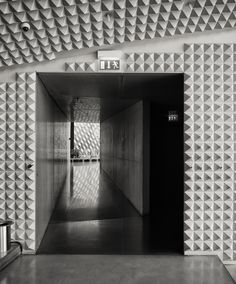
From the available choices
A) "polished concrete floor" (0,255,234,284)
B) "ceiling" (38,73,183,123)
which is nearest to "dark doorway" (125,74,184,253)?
"ceiling" (38,73,183,123)

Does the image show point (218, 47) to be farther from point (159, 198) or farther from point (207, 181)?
point (159, 198)

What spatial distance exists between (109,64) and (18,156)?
1.81m

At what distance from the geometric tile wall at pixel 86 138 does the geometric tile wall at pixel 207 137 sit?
19.7 metres

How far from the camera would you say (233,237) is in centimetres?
402

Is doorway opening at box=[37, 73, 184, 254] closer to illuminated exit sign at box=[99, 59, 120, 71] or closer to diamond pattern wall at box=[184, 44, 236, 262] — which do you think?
illuminated exit sign at box=[99, 59, 120, 71]

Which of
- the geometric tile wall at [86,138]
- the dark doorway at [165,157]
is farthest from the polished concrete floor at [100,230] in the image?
the geometric tile wall at [86,138]

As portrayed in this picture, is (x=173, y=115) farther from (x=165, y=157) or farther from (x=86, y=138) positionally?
(x=86, y=138)

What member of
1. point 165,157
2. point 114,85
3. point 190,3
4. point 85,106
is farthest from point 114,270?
point 85,106

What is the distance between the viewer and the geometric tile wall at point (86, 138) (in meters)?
23.6

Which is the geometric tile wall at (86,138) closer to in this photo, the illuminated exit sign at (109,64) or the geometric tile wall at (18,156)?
the geometric tile wall at (18,156)

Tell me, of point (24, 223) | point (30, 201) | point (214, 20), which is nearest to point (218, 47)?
point (214, 20)

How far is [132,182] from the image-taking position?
7.21 m

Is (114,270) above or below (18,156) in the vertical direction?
below

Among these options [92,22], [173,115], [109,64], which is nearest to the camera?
[92,22]
